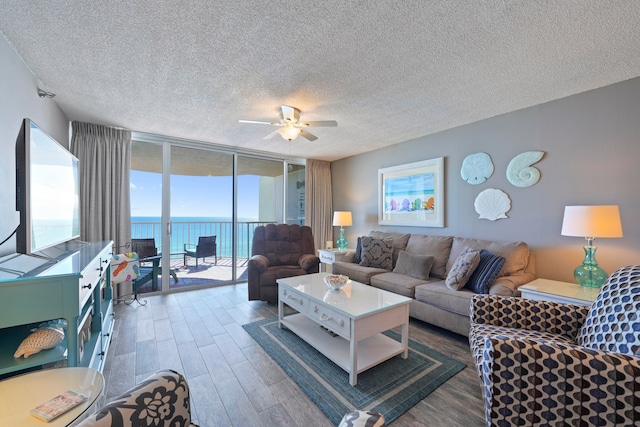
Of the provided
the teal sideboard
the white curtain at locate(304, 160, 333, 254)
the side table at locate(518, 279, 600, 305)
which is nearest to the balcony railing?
the white curtain at locate(304, 160, 333, 254)

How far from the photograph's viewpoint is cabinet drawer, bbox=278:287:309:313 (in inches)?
89.6

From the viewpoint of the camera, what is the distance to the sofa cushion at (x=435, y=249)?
3.19 m

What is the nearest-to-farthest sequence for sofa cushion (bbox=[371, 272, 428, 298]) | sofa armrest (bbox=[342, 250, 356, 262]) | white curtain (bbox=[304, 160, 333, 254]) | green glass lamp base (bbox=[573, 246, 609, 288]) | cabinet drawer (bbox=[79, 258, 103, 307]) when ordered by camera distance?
cabinet drawer (bbox=[79, 258, 103, 307])
green glass lamp base (bbox=[573, 246, 609, 288])
sofa cushion (bbox=[371, 272, 428, 298])
sofa armrest (bbox=[342, 250, 356, 262])
white curtain (bbox=[304, 160, 333, 254])

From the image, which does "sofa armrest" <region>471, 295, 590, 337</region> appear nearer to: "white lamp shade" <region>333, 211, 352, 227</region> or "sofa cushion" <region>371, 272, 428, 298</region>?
"sofa cushion" <region>371, 272, 428, 298</region>

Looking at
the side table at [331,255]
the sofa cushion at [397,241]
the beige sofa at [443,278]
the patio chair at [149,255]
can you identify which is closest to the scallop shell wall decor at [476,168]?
the beige sofa at [443,278]

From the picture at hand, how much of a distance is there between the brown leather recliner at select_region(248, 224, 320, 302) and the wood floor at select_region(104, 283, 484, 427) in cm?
27

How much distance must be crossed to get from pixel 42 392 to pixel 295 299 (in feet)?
5.50

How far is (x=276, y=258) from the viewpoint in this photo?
12.3 feet

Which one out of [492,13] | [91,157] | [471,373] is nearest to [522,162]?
[492,13]

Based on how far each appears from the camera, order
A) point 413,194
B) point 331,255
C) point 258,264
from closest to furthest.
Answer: point 258,264 → point 413,194 → point 331,255

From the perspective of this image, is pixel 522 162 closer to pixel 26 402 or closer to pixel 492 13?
pixel 492 13

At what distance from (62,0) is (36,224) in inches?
49.2

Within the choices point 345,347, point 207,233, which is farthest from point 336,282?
point 207,233

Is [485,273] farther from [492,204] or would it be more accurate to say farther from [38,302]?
[38,302]
